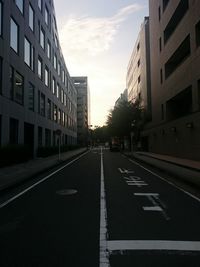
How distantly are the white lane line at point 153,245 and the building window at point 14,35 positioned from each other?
23.4 m

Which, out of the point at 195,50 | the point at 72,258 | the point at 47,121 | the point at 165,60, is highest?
the point at 165,60

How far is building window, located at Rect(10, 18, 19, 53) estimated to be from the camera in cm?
2626

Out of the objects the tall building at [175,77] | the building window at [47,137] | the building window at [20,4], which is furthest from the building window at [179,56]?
the building window at [47,137]

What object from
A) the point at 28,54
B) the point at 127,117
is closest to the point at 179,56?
the point at 28,54

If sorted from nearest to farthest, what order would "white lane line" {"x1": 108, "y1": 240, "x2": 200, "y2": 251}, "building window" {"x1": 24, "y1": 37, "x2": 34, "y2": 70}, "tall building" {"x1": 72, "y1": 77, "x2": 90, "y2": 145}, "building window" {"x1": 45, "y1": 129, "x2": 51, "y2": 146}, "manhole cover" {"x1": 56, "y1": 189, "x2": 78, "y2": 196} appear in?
"white lane line" {"x1": 108, "y1": 240, "x2": 200, "y2": 251}
"manhole cover" {"x1": 56, "y1": 189, "x2": 78, "y2": 196}
"building window" {"x1": 24, "y1": 37, "x2": 34, "y2": 70}
"building window" {"x1": 45, "y1": 129, "x2": 51, "y2": 146}
"tall building" {"x1": 72, "y1": 77, "x2": 90, "y2": 145}

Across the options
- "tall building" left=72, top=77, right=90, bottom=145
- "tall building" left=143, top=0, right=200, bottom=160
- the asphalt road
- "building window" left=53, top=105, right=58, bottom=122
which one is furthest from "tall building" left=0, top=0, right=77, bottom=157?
"tall building" left=72, top=77, right=90, bottom=145

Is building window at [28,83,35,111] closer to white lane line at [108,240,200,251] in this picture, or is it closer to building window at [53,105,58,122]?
building window at [53,105,58,122]

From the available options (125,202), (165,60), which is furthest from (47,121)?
(125,202)

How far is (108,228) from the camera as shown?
265 inches

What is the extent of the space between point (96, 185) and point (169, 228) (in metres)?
7.03

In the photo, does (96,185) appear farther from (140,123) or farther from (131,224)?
(140,123)

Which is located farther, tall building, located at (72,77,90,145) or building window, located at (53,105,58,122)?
tall building, located at (72,77,90,145)

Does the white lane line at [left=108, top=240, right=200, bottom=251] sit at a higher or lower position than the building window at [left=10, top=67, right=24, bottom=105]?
lower

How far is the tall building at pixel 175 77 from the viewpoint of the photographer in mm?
26656
